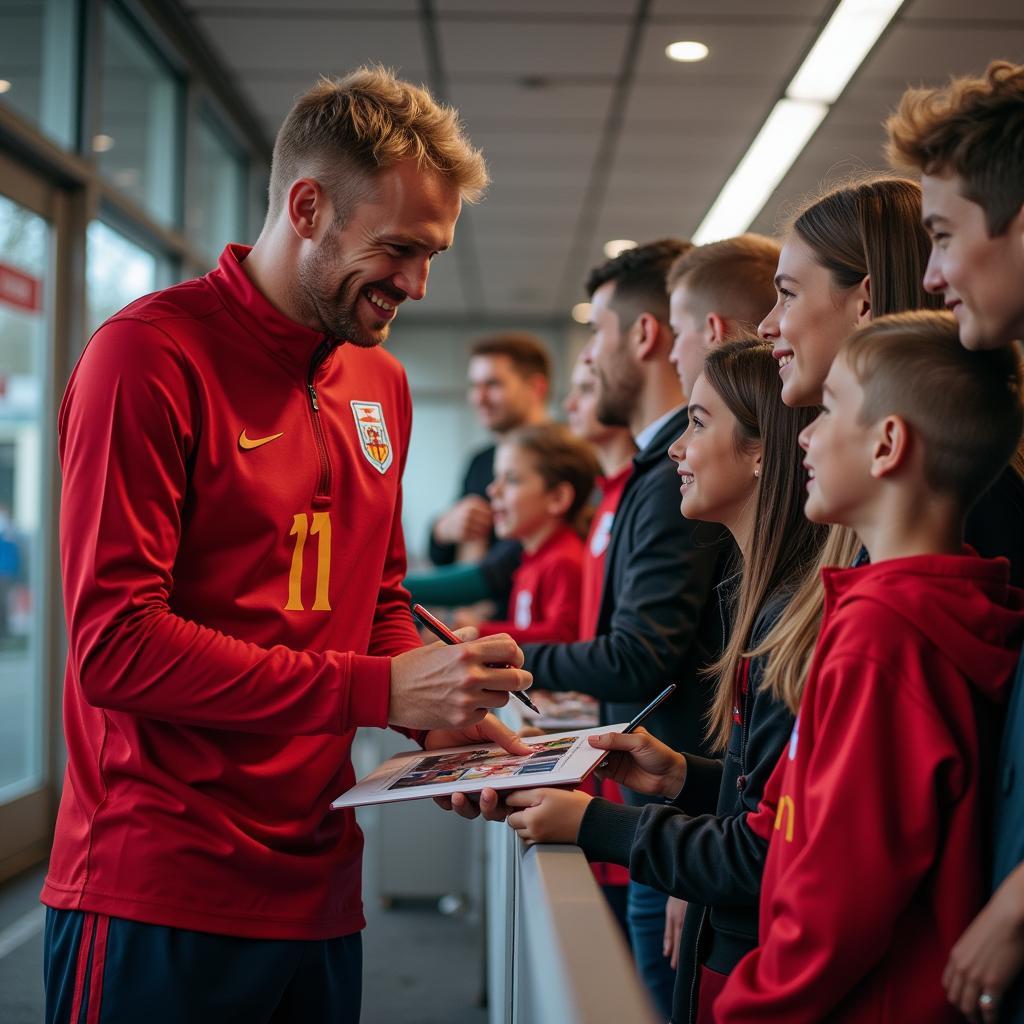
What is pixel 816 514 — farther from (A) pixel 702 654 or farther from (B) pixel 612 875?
(B) pixel 612 875

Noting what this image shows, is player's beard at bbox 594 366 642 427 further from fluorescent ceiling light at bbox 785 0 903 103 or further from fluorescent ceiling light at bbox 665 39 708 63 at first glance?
fluorescent ceiling light at bbox 665 39 708 63

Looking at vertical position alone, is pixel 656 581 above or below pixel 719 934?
above

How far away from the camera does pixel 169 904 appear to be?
129 cm

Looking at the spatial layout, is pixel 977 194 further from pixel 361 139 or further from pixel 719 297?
pixel 719 297

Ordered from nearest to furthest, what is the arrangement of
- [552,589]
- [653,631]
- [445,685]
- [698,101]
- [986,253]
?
[986,253] → [445,685] → [653,631] → [552,589] → [698,101]

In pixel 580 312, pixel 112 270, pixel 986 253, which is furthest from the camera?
pixel 580 312

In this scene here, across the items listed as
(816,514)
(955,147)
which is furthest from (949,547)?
(955,147)

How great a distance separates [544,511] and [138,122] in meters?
2.63

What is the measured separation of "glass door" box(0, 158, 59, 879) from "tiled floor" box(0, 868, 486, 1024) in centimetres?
28

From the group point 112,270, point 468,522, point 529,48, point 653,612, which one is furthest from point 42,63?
point 653,612

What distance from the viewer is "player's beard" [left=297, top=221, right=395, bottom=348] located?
1.48 metres

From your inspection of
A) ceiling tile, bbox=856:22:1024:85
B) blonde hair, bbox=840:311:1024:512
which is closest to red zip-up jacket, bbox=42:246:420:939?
blonde hair, bbox=840:311:1024:512

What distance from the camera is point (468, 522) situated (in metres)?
4.18

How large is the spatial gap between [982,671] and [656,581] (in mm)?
960
